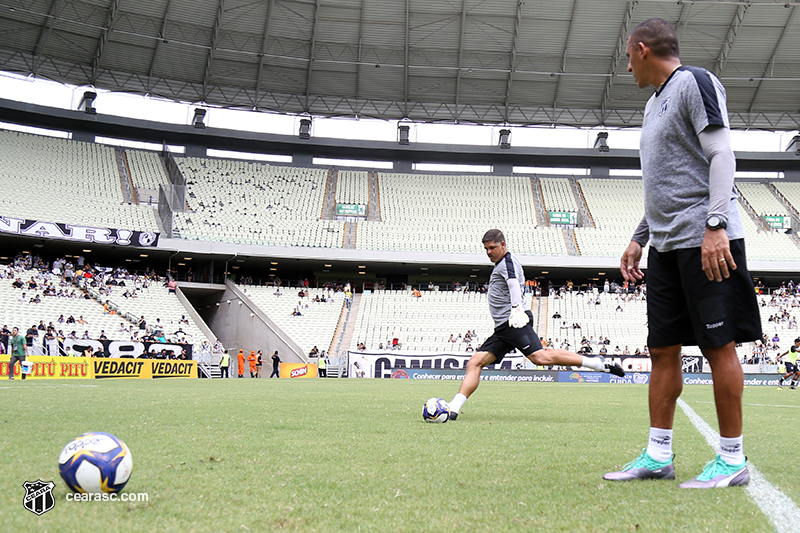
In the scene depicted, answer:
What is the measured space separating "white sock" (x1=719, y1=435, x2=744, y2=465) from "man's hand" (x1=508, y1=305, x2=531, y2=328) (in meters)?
4.01

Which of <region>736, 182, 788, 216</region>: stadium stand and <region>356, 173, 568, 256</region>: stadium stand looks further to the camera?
<region>736, 182, 788, 216</region>: stadium stand

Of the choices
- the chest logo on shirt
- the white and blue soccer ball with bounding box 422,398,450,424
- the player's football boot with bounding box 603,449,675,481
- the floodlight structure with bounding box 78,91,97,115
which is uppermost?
the floodlight structure with bounding box 78,91,97,115

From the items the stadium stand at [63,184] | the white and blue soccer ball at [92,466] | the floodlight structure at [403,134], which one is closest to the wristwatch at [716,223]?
the white and blue soccer ball at [92,466]

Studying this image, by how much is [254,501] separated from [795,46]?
45635 mm

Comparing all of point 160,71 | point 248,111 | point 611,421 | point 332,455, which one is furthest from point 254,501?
point 248,111

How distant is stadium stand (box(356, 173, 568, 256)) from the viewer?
45969 millimetres

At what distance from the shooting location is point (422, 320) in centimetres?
4038

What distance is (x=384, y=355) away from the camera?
3133cm

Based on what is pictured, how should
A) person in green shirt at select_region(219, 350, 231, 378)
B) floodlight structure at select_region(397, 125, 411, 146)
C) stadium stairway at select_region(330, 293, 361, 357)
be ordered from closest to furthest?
person in green shirt at select_region(219, 350, 231, 378), stadium stairway at select_region(330, 293, 361, 357), floodlight structure at select_region(397, 125, 411, 146)

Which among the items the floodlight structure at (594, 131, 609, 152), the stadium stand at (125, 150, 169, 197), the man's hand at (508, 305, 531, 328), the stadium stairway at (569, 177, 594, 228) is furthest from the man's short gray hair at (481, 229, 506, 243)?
the floodlight structure at (594, 131, 609, 152)

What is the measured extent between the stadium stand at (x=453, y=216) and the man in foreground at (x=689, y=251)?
41811 millimetres

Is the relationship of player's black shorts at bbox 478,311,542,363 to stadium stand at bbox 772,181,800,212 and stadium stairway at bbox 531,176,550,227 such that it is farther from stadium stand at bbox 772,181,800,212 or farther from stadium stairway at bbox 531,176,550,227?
stadium stand at bbox 772,181,800,212

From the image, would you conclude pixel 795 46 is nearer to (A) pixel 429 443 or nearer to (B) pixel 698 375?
(B) pixel 698 375

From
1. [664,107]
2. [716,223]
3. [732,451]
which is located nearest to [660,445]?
[732,451]
